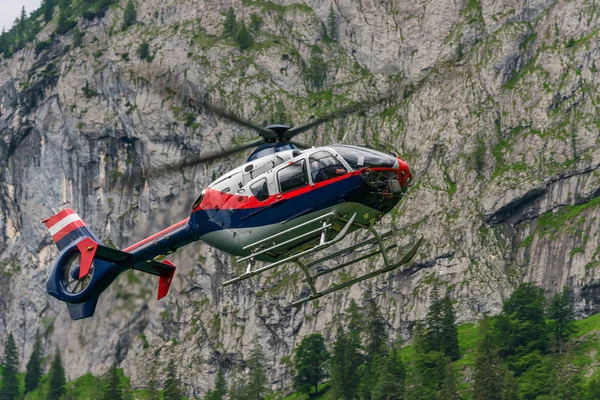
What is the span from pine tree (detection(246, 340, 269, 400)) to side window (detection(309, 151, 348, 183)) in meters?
97.1

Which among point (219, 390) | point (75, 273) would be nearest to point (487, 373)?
point (219, 390)

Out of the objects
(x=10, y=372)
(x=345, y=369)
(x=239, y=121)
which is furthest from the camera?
(x=10, y=372)

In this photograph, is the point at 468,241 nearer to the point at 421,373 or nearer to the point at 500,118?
the point at 500,118

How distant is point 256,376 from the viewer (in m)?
149

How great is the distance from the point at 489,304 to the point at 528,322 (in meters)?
17.3

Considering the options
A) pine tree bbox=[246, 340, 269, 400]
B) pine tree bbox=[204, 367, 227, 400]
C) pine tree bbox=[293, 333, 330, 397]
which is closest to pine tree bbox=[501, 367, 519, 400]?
pine tree bbox=[246, 340, 269, 400]

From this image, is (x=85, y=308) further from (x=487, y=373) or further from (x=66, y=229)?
(x=487, y=373)

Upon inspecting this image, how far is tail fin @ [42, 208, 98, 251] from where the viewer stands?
5356 cm

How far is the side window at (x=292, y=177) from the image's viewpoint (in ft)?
146

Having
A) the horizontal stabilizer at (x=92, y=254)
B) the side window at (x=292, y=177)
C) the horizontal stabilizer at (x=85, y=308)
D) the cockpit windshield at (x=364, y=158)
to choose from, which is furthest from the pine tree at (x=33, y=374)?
the cockpit windshield at (x=364, y=158)

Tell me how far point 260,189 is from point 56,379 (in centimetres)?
12503

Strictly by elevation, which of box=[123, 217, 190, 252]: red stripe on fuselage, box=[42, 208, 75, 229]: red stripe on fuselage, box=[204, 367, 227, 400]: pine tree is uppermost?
box=[204, 367, 227, 400]: pine tree

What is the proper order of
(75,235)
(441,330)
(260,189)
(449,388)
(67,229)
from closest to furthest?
(260,189) < (75,235) < (67,229) < (449,388) < (441,330)

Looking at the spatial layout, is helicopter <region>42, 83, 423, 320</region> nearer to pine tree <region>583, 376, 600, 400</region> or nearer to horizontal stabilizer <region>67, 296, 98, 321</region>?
horizontal stabilizer <region>67, 296, 98, 321</region>
